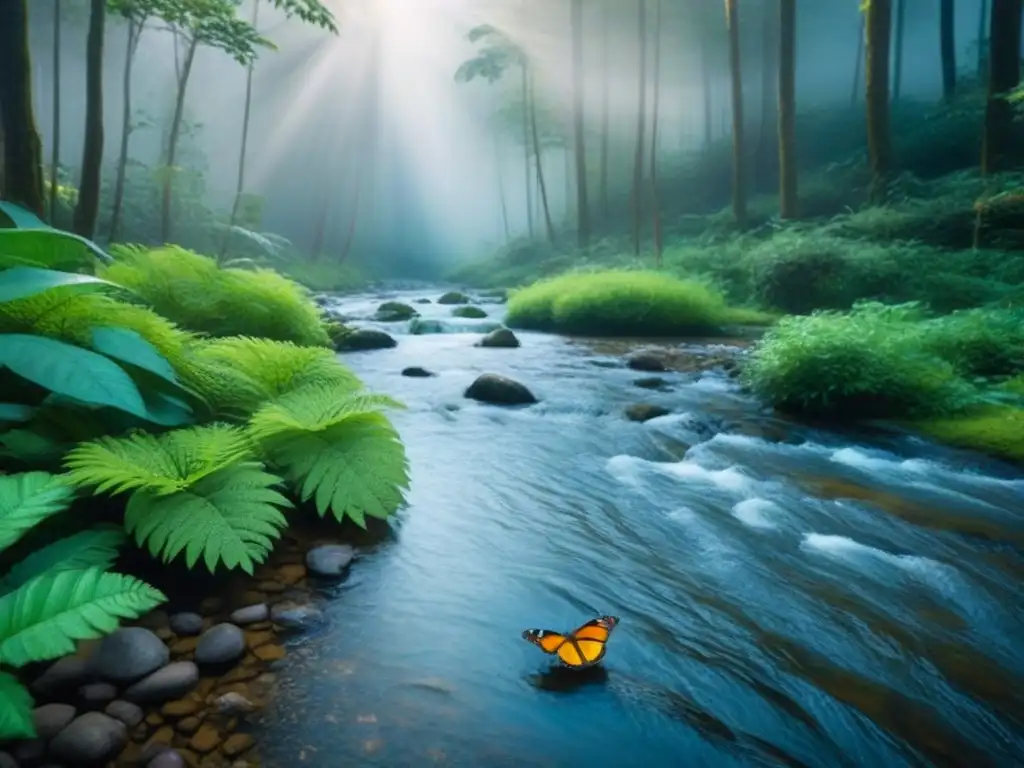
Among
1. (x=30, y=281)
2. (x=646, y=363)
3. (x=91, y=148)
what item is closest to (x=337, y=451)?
(x=30, y=281)

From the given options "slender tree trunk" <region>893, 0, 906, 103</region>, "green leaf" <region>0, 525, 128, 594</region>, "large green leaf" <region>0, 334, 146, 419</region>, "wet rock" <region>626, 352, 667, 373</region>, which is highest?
"slender tree trunk" <region>893, 0, 906, 103</region>

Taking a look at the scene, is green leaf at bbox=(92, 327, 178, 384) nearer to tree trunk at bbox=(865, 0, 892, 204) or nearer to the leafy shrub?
the leafy shrub

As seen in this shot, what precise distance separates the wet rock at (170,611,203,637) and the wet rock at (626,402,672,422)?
14.6 ft

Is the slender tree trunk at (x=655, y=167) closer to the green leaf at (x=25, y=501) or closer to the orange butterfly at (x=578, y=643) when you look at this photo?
the orange butterfly at (x=578, y=643)

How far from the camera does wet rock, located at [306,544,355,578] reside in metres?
2.78

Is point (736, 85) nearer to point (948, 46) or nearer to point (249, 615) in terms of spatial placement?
point (948, 46)

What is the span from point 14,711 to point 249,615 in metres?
1.03

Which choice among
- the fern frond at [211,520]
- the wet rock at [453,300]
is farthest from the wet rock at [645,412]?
the wet rock at [453,300]

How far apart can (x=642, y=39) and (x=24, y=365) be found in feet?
68.0

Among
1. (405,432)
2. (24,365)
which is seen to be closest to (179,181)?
(405,432)

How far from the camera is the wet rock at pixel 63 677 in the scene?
1.85 m

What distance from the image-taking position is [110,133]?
4141 centimetres

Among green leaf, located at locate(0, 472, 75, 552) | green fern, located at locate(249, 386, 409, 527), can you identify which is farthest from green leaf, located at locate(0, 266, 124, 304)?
green fern, located at locate(249, 386, 409, 527)

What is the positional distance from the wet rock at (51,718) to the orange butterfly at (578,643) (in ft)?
4.62
